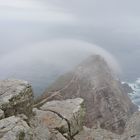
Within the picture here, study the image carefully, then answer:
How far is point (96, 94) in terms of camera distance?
182000mm

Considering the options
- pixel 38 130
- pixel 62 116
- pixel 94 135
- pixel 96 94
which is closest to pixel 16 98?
pixel 38 130

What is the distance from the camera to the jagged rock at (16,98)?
38438mm

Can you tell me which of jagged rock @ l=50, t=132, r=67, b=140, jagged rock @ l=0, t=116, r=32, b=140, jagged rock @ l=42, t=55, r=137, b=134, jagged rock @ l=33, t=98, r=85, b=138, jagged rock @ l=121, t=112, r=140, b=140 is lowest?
jagged rock @ l=42, t=55, r=137, b=134

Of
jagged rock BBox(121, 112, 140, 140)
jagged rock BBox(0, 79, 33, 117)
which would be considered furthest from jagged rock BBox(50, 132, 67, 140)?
jagged rock BBox(121, 112, 140, 140)

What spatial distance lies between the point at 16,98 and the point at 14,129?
5850 mm

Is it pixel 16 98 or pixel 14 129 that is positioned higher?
pixel 16 98

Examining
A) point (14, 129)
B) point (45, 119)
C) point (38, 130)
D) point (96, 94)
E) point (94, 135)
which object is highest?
point (14, 129)

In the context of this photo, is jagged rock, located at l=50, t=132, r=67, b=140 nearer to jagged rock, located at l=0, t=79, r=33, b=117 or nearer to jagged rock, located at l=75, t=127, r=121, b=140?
jagged rock, located at l=75, t=127, r=121, b=140

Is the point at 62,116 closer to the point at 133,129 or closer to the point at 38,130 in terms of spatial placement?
the point at 38,130

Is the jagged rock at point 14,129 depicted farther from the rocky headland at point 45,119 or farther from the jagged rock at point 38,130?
the jagged rock at point 38,130

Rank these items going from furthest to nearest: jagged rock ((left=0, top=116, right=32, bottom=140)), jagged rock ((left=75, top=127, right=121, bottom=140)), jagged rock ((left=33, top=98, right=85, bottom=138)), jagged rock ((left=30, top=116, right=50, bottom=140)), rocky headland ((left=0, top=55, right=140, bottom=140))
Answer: jagged rock ((left=75, top=127, right=121, bottom=140)) < jagged rock ((left=33, top=98, right=85, bottom=138)) < jagged rock ((left=30, top=116, right=50, bottom=140)) < rocky headland ((left=0, top=55, right=140, bottom=140)) < jagged rock ((left=0, top=116, right=32, bottom=140))

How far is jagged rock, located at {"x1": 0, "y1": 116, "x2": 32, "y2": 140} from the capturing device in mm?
33312

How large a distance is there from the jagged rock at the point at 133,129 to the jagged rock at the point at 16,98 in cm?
1039

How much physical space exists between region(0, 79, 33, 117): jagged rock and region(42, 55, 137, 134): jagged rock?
10991 centimetres
